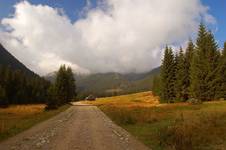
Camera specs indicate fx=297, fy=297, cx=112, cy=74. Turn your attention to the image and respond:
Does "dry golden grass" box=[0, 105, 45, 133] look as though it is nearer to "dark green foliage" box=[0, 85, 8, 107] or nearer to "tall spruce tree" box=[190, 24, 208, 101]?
"tall spruce tree" box=[190, 24, 208, 101]


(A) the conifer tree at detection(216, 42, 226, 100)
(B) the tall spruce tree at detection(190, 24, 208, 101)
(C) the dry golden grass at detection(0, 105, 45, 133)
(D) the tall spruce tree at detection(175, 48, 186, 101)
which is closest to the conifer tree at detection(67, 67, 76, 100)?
(C) the dry golden grass at detection(0, 105, 45, 133)

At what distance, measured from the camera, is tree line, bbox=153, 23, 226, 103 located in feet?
185

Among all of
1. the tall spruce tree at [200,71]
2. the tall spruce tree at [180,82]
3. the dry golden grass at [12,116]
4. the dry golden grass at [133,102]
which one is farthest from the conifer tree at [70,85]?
the tall spruce tree at [200,71]

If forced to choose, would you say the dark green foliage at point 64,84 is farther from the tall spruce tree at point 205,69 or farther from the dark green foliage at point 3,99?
the tall spruce tree at point 205,69

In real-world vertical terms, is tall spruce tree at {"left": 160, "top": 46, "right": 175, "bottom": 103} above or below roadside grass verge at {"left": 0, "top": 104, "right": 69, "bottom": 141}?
above

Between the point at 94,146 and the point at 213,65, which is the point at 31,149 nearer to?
the point at 94,146

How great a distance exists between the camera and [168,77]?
A: 71375mm

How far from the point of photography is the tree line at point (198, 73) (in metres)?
56.3

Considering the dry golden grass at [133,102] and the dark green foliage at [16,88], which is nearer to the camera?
the dry golden grass at [133,102]

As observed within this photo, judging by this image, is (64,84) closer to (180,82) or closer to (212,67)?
(180,82)

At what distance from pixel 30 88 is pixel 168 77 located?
69.5m

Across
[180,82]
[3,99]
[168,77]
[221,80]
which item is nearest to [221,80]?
[221,80]

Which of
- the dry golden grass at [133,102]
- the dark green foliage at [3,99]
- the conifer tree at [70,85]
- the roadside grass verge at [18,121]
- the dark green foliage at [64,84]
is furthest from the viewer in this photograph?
the conifer tree at [70,85]

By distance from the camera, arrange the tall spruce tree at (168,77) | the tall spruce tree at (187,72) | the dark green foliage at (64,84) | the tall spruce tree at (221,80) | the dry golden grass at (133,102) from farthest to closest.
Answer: the dark green foliage at (64,84)
the dry golden grass at (133,102)
the tall spruce tree at (168,77)
the tall spruce tree at (187,72)
the tall spruce tree at (221,80)
